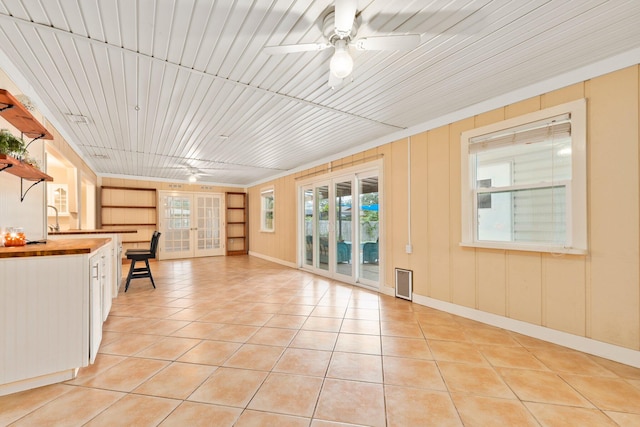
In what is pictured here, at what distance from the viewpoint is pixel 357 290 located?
4.66 m

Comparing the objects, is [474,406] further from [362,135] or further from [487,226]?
[362,135]

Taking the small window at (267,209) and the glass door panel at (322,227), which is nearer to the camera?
the glass door panel at (322,227)

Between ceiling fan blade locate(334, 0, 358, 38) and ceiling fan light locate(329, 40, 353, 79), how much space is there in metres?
0.11

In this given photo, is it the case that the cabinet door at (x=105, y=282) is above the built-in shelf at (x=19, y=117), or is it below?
below

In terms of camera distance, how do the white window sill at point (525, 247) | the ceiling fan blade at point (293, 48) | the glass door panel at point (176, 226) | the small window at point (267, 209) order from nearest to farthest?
the ceiling fan blade at point (293, 48)
the white window sill at point (525, 247)
the small window at point (267, 209)
the glass door panel at point (176, 226)

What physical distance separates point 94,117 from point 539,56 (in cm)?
497

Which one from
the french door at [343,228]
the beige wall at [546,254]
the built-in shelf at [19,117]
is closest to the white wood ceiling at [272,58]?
the beige wall at [546,254]

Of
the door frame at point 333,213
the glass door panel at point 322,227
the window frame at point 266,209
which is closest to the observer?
the door frame at point 333,213

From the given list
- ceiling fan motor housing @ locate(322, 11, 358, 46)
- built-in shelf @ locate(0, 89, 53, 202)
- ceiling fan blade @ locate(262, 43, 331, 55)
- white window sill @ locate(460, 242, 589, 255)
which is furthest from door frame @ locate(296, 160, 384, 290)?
built-in shelf @ locate(0, 89, 53, 202)

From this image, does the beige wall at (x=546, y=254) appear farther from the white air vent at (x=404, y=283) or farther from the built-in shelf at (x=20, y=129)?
the built-in shelf at (x=20, y=129)

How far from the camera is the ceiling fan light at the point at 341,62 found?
1.80 metres

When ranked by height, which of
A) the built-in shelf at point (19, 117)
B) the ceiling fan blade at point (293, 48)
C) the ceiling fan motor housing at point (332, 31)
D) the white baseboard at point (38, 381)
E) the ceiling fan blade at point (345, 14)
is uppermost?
the ceiling fan motor housing at point (332, 31)

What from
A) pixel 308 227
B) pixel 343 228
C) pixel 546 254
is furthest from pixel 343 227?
pixel 546 254

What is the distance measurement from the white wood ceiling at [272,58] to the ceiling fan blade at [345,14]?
0.20m
